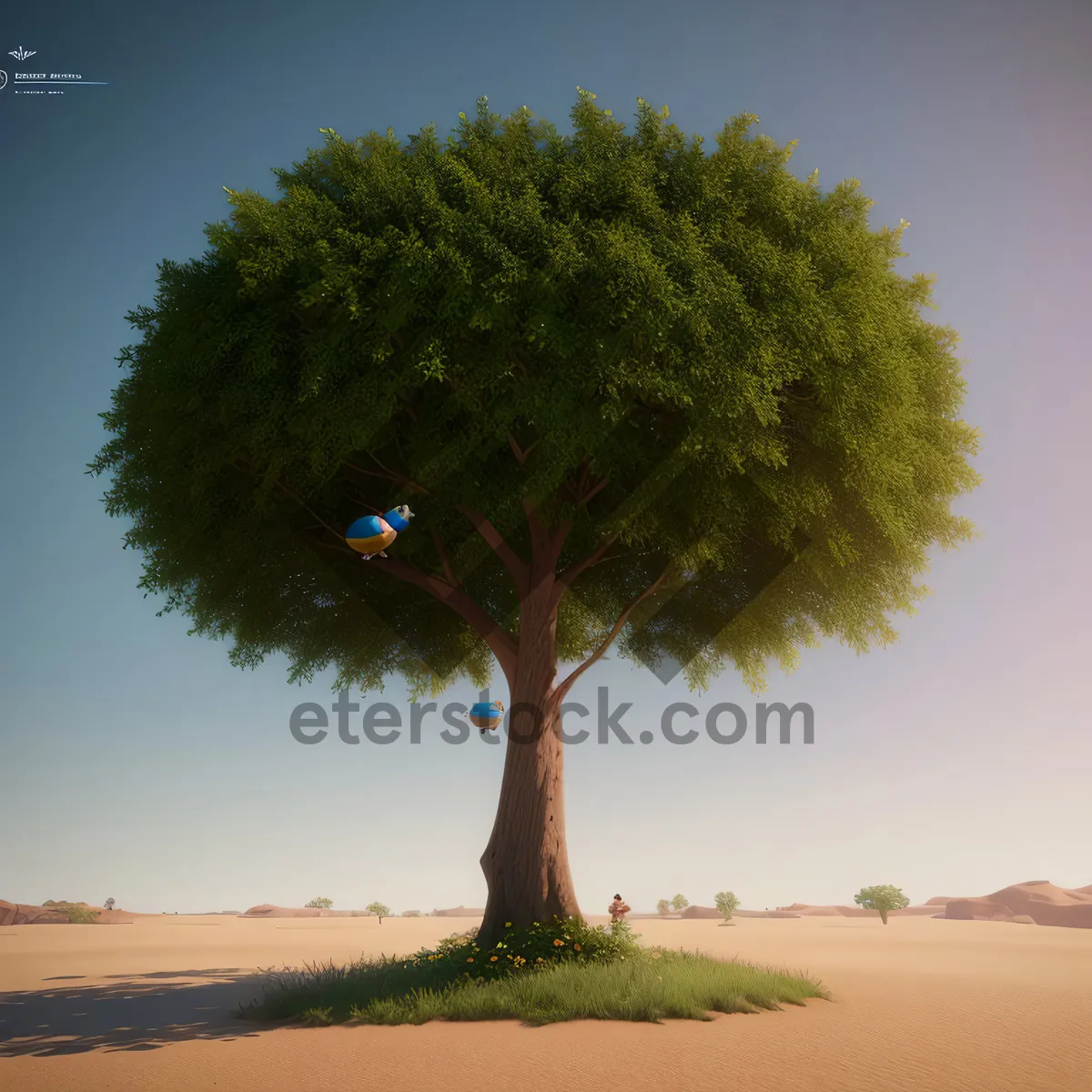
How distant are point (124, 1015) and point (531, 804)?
24.0ft

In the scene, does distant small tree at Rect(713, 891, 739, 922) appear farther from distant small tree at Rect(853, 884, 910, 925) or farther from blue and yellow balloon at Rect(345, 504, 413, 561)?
blue and yellow balloon at Rect(345, 504, 413, 561)

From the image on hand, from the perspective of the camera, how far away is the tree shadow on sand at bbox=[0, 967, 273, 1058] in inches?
446

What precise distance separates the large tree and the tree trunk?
51mm

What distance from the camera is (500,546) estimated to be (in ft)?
55.3

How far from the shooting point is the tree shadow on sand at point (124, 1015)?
1133 centimetres

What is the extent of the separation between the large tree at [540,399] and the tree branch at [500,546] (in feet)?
0.21

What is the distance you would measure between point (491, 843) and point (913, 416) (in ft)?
36.8

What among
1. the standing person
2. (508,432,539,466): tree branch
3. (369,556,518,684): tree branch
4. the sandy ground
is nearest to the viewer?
the sandy ground

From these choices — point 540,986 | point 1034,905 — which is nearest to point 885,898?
point 1034,905

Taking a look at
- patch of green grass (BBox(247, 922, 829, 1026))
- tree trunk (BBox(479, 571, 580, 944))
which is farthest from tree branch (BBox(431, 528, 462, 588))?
patch of green grass (BBox(247, 922, 829, 1026))

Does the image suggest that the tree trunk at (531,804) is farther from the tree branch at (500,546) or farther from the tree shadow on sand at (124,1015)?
the tree shadow on sand at (124,1015)

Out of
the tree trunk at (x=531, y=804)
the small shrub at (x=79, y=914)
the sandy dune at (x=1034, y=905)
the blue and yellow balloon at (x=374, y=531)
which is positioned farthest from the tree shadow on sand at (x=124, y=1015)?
the sandy dune at (x=1034, y=905)

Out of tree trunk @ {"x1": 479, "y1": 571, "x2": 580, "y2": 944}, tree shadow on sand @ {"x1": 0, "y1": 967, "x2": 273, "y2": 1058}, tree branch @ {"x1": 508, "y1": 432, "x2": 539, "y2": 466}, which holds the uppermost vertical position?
tree branch @ {"x1": 508, "y1": 432, "x2": 539, "y2": 466}

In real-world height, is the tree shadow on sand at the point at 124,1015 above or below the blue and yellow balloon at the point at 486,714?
below
